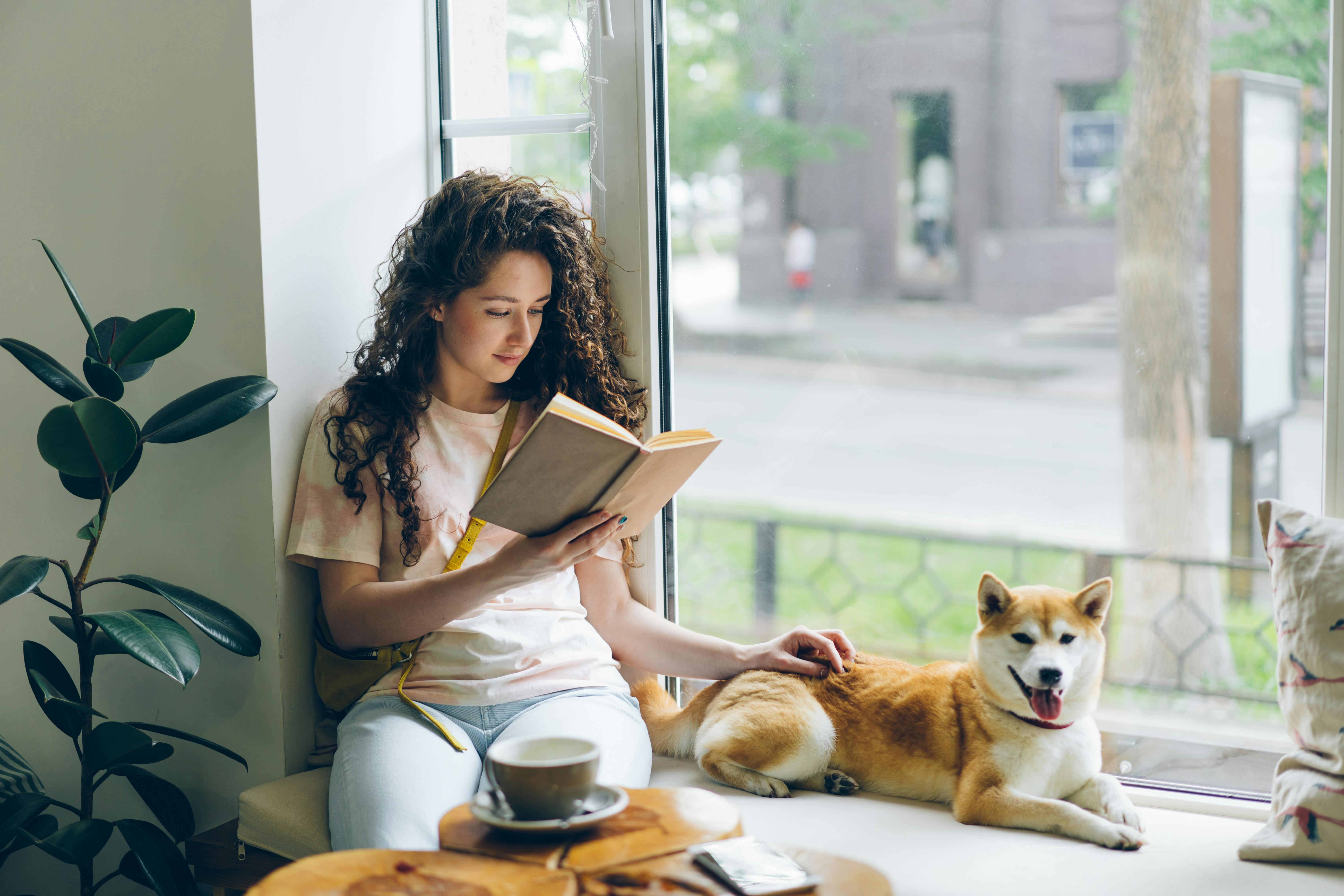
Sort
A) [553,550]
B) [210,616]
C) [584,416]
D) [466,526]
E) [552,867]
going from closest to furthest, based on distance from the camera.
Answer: [552,867] < [584,416] < [553,550] < [210,616] < [466,526]

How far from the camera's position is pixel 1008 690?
146 cm

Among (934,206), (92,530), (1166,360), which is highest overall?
(934,206)

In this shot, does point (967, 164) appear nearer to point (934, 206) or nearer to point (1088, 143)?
point (934, 206)

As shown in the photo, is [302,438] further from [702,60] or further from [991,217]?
[991,217]

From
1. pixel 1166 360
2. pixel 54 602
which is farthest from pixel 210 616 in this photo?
pixel 1166 360

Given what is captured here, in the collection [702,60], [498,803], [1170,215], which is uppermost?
[702,60]

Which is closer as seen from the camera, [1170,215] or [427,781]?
[427,781]

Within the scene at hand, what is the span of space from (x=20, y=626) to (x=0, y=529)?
0.18 metres

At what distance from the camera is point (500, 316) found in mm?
1574

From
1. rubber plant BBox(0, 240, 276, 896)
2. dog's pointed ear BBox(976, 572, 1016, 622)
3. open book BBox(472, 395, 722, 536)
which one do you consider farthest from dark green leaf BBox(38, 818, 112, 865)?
dog's pointed ear BBox(976, 572, 1016, 622)

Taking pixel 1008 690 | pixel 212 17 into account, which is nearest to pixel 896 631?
pixel 1008 690

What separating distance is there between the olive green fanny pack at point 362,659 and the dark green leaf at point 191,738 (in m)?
0.15

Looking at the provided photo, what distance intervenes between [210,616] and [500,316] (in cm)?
63

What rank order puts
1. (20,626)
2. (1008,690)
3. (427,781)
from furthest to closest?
(20,626), (1008,690), (427,781)
